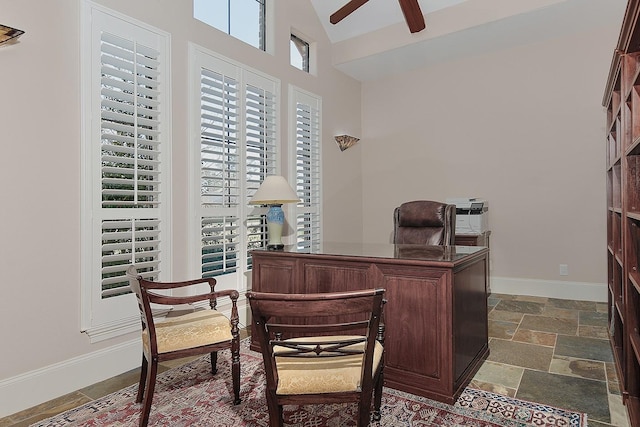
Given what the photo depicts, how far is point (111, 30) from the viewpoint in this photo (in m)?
2.80

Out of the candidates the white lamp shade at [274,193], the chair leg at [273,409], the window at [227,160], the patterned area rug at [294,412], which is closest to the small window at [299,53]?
the window at [227,160]

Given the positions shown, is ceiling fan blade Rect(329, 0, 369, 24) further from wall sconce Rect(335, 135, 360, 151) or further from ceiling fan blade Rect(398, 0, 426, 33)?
wall sconce Rect(335, 135, 360, 151)

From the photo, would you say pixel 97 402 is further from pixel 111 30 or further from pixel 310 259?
pixel 111 30

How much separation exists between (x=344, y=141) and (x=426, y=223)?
239 centimetres

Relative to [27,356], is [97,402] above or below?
below

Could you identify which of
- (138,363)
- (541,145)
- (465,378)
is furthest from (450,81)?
(138,363)

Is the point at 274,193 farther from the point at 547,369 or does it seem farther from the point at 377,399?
the point at 547,369

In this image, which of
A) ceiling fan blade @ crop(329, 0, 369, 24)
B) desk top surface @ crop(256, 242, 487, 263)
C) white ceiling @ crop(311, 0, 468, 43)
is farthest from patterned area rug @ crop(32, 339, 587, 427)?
white ceiling @ crop(311, 0, 468, 43)

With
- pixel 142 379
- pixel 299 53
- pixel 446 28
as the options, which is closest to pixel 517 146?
pixel 446 28

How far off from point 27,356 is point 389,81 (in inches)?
215

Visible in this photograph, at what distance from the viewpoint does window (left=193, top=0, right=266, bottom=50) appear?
368 centimetres

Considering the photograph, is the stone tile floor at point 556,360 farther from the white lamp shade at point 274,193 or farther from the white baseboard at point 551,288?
the white lamp shade at point 274,193

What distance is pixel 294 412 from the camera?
2.21 m

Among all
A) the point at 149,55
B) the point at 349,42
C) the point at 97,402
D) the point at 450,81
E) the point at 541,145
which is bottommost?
the point at 97,402
